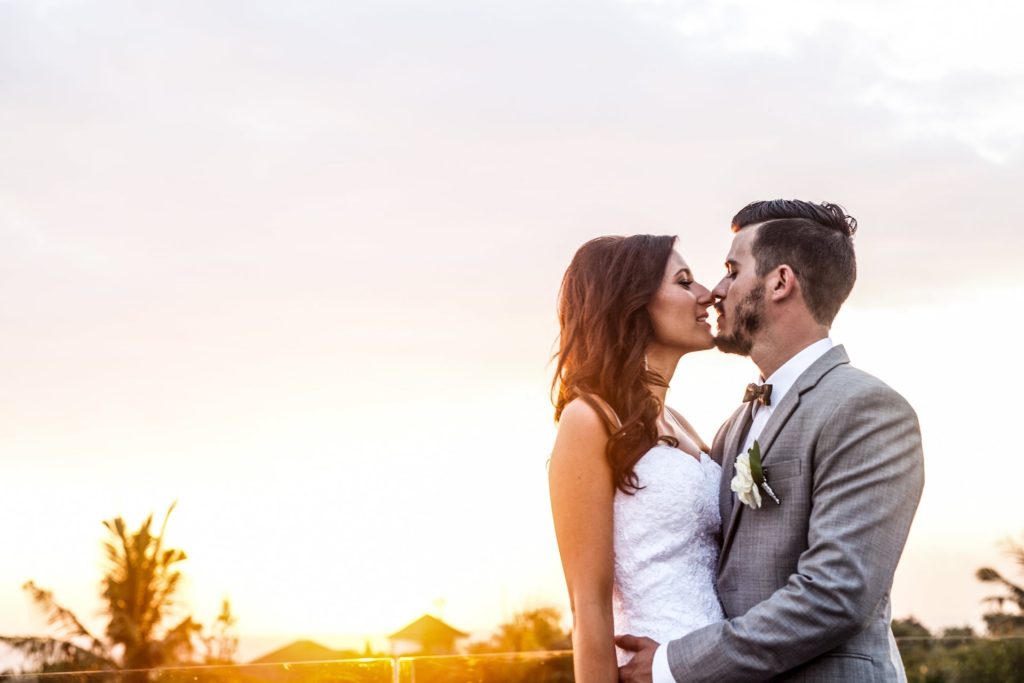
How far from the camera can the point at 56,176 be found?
120 ft

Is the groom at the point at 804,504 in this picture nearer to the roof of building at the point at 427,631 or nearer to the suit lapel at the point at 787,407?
the suit lapel at the point at 787,407

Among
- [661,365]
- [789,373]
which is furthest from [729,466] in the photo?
[661,365]

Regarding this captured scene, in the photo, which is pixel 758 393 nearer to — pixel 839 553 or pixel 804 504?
pixel 804 504

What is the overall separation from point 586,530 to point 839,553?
711 millimetres

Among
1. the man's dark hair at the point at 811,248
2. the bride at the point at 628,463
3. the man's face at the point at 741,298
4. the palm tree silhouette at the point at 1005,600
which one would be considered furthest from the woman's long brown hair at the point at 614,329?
the palm tree silhouette at the point at 1005,600

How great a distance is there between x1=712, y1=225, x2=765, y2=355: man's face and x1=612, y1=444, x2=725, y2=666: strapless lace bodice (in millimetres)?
441

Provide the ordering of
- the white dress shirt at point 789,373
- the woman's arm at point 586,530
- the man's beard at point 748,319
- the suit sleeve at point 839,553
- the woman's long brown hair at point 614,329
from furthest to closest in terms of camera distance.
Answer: the woman's long brown hair at point 614,329 → the man's beard at point 748,319 → the white dress shirt at point 789,373 → the woman's arm at point 586,530 → the suit sleeve at point 839,553

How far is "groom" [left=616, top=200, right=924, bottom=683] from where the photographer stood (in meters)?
2.76

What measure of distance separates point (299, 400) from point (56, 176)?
49.4 ft

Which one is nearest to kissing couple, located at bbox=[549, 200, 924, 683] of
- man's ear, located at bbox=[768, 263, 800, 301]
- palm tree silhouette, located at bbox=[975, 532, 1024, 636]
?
man's ear, located at bbox=[768, 263, 800, 301]

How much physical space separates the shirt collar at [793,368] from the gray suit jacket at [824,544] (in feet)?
0.33

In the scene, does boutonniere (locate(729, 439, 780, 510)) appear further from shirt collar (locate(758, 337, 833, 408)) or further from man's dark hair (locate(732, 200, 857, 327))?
man's dark hair (locate(732, 200, 857, 327))

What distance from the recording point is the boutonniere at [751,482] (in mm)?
2936

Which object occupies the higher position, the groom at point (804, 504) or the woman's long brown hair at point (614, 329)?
the woman's long brown hair at point (614, 329)
